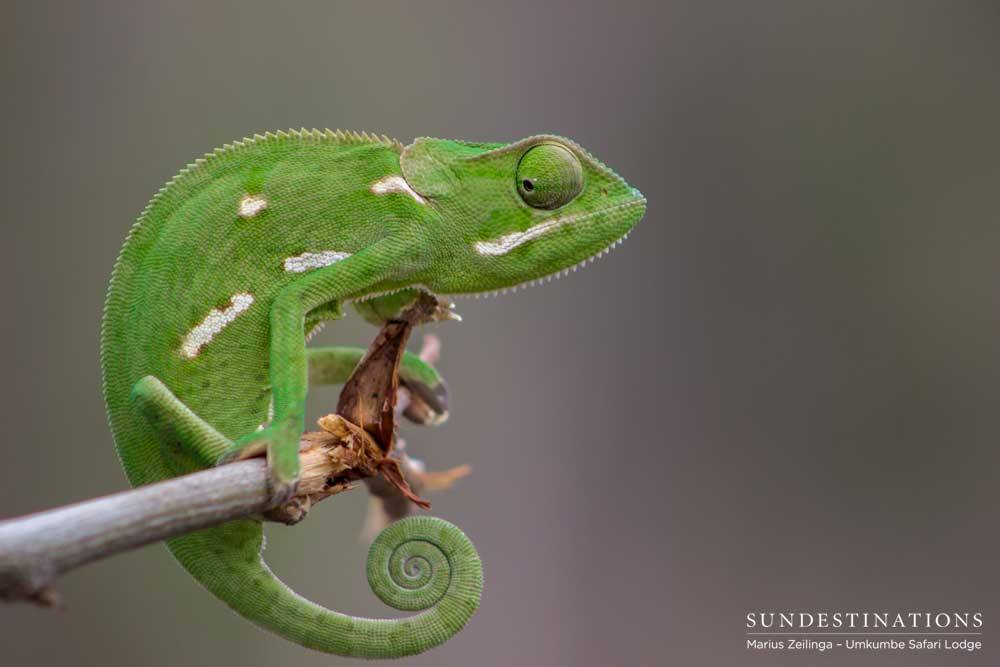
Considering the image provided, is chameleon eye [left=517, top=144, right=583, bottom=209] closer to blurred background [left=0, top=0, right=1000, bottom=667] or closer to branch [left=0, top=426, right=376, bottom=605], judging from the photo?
branch [left=0, top=426, right=376, bottom=605]

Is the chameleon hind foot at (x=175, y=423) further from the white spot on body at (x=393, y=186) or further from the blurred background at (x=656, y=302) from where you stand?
the blurred background at (x=656, y=302)

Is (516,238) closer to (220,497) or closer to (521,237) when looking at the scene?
(521,237)

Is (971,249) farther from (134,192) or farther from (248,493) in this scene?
(248,493)

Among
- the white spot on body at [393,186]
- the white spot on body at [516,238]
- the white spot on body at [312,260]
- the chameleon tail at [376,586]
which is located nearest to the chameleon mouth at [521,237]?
the white spot on body at [516,238]

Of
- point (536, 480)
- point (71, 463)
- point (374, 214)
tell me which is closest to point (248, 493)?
point (374, 214)

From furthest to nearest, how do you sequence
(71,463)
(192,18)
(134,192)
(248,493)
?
(192,18) < (134,192) < (71,463) < (248,493)

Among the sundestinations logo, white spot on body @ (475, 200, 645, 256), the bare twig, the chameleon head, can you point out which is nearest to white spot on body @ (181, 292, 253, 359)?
the bare twig
